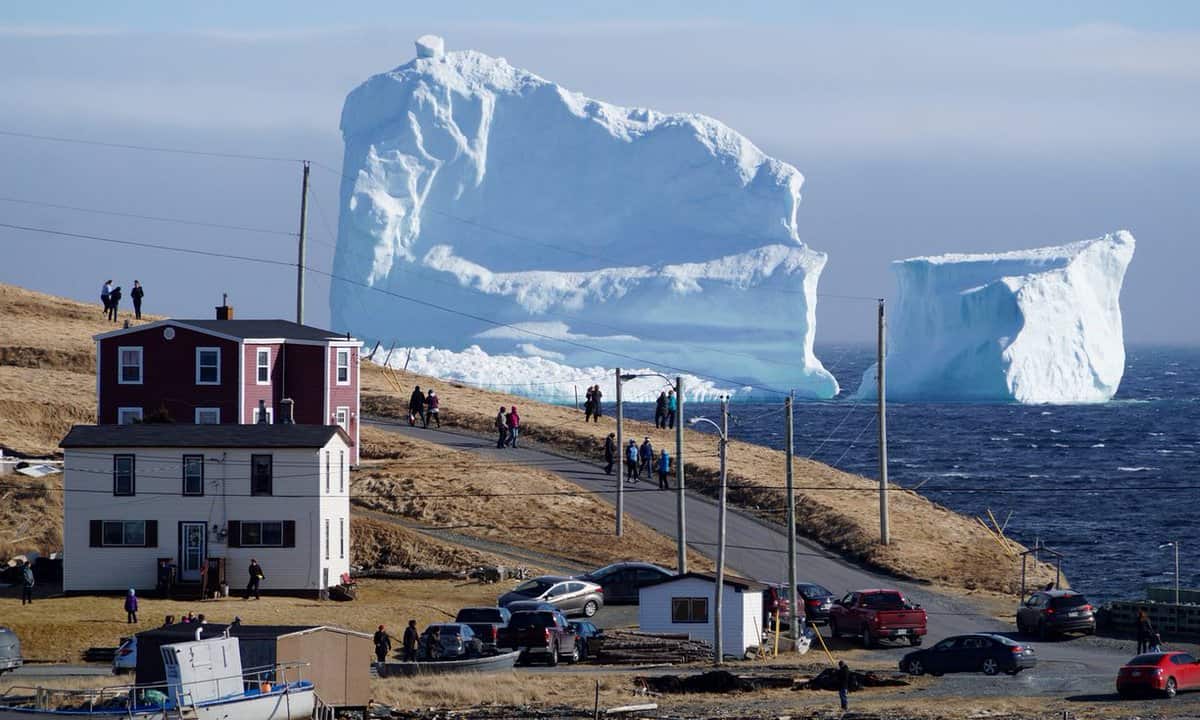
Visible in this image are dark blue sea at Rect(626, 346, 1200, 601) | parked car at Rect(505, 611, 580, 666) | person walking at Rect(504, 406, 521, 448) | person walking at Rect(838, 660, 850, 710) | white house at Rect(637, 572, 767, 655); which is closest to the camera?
person walking at Rect(838, 660, 850, 710)

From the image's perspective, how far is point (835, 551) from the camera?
59812 millimetres

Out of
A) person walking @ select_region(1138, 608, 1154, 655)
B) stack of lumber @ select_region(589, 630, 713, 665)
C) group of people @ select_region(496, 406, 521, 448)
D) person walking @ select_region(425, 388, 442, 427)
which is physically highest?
person walking @ select_region(425, 388, 442, 427)

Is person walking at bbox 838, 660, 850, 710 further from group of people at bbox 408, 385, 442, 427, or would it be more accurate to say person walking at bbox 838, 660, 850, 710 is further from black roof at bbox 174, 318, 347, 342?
group of people at bbox 408, 385, 442, 427

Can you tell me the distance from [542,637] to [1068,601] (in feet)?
47.1

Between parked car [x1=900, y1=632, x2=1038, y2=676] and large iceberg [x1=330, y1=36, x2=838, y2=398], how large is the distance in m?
94.3

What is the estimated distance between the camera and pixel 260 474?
51.0m

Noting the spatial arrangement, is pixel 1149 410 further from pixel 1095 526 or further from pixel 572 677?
pixel 572 677

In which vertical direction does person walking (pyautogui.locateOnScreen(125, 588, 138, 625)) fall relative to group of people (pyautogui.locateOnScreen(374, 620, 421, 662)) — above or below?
above

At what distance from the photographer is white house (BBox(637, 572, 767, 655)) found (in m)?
45.5

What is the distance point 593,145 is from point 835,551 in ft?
293

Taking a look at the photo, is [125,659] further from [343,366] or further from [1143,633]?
[343,366]

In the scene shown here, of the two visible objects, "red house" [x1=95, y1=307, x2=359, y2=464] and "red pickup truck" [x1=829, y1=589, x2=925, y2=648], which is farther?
"red house" [x1=95, y1=307, x2=359, y2=464]

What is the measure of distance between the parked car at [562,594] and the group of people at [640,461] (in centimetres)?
1378

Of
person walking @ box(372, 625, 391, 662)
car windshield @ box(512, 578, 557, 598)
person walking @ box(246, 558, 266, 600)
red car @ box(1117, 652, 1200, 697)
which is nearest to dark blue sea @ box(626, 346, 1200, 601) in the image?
car windshield @ box(512, 578, 557, 598)
